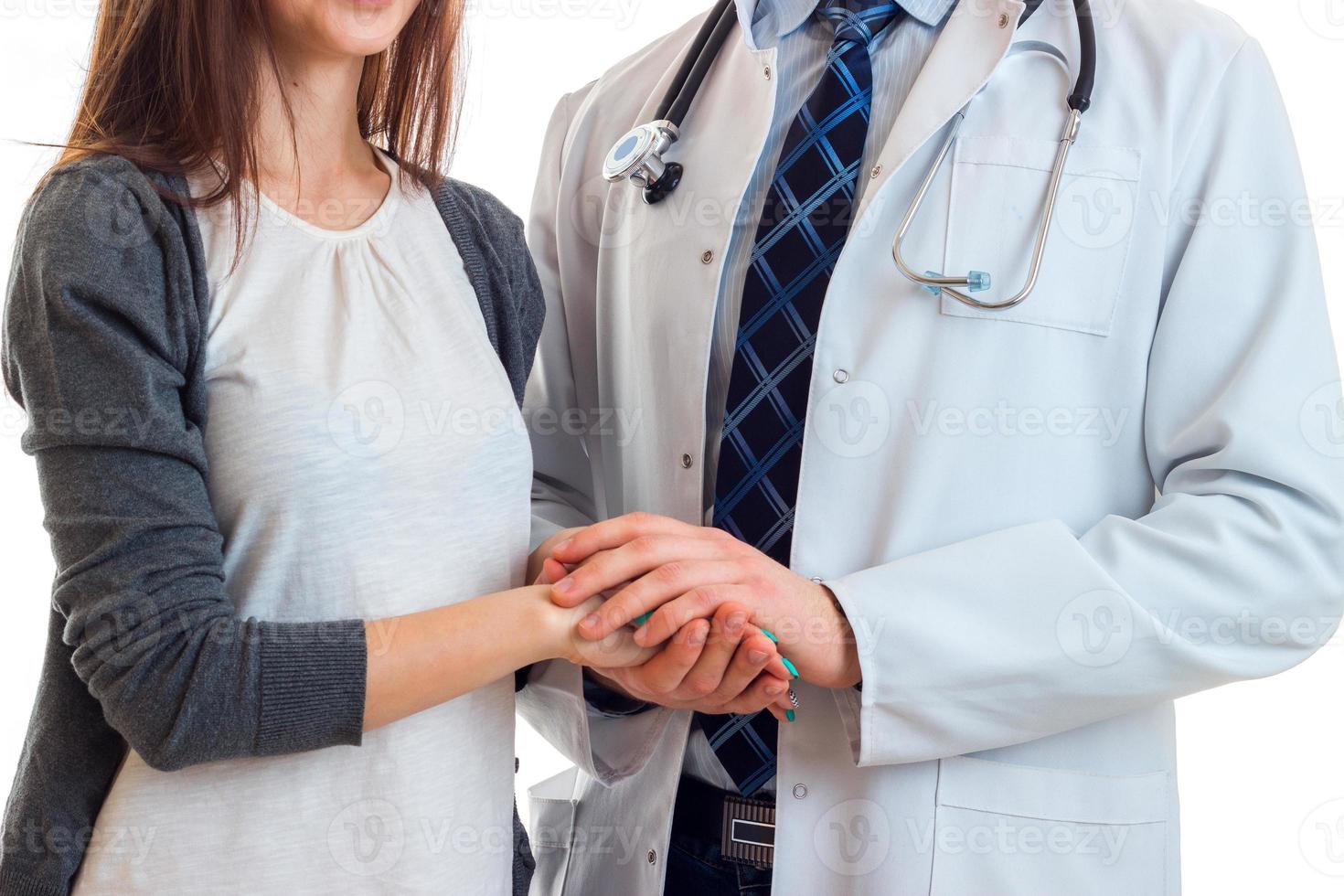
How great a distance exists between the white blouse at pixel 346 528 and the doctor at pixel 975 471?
155 mm

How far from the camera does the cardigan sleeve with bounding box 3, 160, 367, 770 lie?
1.04m

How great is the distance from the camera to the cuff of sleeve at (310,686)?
1081mm

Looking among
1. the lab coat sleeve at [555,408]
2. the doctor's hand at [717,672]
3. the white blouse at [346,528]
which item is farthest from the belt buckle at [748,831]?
the lab coat sleeve at [555,408]

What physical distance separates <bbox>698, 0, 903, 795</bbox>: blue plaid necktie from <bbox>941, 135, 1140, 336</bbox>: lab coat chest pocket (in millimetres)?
141

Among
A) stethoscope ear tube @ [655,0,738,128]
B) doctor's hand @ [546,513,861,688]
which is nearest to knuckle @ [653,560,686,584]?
doctor's hand @ [546,513,861,688]

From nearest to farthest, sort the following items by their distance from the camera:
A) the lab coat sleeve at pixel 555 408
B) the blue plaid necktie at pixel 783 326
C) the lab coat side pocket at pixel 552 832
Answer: the blue plaid necktie at pixel 783 326 → the lab coat side pocket at pixel 552 832 → the lab coat sleeve at pixel 555 408

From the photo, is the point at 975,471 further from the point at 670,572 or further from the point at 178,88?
the point at 178,88

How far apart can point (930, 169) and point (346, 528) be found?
73 cm

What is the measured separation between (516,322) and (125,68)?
46 centimetres

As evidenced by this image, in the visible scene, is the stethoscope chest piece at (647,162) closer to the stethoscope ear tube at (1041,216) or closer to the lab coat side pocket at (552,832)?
the stethoscope ear tube at (1041,216)

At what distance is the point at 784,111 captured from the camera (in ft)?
4.97

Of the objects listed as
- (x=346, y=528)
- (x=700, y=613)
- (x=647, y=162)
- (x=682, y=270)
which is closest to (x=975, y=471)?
(x=700, y=613)

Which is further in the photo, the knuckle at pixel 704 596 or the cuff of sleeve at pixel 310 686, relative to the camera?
the knuckle at pixel 704 596

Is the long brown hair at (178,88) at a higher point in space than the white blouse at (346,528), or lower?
higher
